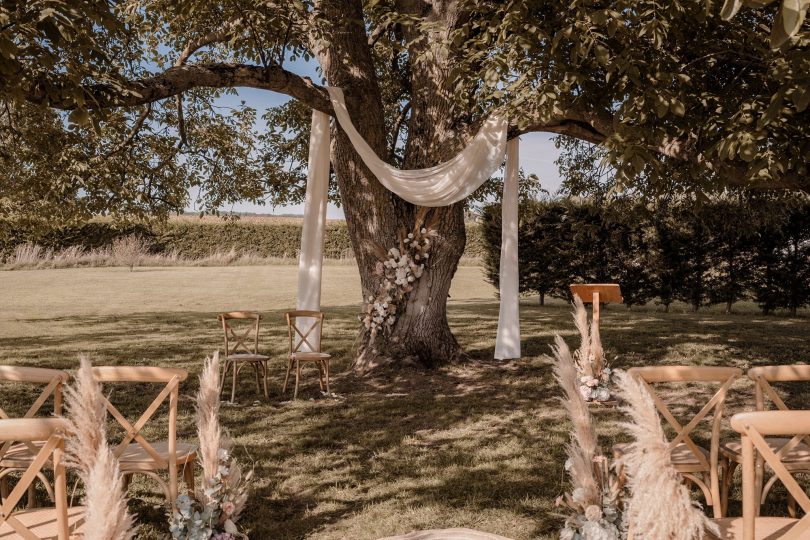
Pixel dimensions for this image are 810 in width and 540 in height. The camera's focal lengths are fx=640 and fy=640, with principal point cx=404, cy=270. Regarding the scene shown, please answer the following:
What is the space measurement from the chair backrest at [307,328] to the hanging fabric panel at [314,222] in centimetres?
26

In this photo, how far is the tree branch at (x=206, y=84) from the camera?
5547 millimetres

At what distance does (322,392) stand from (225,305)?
420 inches

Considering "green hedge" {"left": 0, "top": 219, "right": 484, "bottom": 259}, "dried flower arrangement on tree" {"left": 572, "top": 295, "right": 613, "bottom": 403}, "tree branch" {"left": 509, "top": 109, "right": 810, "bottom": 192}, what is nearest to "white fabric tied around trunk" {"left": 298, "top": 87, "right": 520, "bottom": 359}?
"tree branch" {"left": 509, "top": 109, "right": 810, "bottom": 192}

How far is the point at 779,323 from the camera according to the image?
41.2ft

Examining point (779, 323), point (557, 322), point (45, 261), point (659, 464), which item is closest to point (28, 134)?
point (659, 464)

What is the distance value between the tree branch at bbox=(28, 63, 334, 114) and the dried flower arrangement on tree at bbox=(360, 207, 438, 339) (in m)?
1.83

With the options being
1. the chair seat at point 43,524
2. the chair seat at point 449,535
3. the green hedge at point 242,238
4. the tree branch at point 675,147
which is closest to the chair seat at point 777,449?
the chair seat at point 449,535

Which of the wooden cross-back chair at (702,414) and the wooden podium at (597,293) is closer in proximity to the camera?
the wooden cross-back chair at (702,414)

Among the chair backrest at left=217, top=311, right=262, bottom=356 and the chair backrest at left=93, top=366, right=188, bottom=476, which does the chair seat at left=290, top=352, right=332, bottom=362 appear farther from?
the chair backrest at left=93, top=366, right=188, bottom=476

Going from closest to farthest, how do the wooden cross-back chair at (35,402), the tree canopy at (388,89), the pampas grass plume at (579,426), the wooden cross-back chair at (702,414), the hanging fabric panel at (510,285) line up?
1. the pampas grass plume at (579,426)
2. the wooden cross-back chair at (702,414)
3. the wooden cross-back chair at (35,402)
4. the tree canopy at (388,89)
5. the hanging fabric panel at (510,285)

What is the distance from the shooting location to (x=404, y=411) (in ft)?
21.0

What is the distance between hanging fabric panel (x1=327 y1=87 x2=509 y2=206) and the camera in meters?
7.45

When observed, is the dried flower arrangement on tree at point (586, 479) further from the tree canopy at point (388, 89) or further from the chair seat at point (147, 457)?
the chair seat at point (147, 457)

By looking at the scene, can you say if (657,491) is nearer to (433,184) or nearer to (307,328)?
(433,184)
